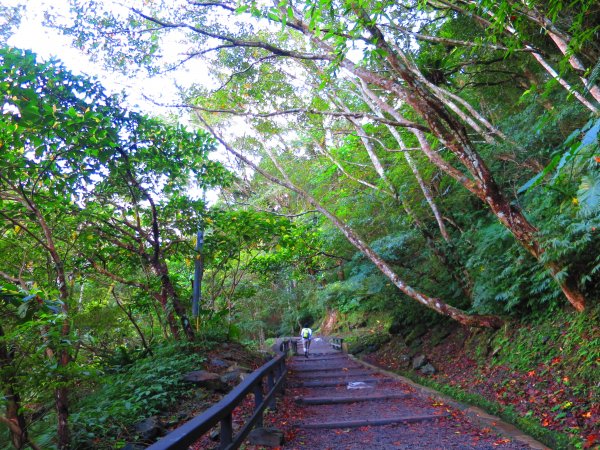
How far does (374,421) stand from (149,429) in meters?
3.03

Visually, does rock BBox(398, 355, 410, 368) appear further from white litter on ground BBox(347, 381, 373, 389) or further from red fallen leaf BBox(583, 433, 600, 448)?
red fallen leaf BBox(583, 433, 600, 448)

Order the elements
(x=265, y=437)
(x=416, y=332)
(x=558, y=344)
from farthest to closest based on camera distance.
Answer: (x=416, y=332), (x=558, y=344), (x=265, y=437)

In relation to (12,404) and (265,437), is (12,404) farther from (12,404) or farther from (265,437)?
(265,437)

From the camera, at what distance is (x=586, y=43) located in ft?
19.2

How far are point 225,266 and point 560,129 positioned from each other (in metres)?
8.46

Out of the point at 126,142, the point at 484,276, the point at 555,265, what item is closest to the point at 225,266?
the point at 126,142

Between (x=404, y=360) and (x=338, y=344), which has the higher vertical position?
(x=404, y=360)

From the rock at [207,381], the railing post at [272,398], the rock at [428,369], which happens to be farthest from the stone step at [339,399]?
the rock at [428,369]

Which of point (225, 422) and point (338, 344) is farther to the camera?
point (338, 344)

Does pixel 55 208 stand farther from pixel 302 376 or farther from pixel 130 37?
pixel 302 376

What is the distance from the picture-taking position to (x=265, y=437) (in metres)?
4.46

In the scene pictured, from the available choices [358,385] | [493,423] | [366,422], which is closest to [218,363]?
[358,385]

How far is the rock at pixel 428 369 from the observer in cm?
905

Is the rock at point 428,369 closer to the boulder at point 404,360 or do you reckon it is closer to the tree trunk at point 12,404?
the boulder at point 404,360
